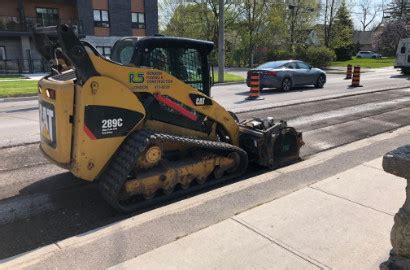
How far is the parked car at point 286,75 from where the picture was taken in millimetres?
18406

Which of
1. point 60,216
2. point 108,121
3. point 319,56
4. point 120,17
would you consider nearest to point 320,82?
point 108,121

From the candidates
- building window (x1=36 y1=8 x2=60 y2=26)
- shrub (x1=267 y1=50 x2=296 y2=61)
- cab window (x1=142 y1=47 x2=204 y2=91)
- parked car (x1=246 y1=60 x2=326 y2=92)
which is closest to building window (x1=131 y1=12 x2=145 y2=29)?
building window (x1=36 y1=8 x2=60 y2=26)

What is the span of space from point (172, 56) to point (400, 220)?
143 inches

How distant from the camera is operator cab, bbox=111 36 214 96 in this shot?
16.8ft

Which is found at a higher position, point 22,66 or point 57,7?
point 57,7

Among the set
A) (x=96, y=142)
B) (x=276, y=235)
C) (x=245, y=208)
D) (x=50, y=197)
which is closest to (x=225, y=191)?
(x=245, y=208)

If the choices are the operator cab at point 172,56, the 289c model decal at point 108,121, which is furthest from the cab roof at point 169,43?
the 289c model decal at point 108,121

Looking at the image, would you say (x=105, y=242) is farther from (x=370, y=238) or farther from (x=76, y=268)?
(x=370, y=238)

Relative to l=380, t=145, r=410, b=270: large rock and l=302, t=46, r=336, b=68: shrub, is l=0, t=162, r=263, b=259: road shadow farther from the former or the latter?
l=302, t=46, r=336, b=68: shrub

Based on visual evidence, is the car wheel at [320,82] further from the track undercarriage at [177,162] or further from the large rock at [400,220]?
the large rock at [400,220]

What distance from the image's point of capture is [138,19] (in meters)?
39.3

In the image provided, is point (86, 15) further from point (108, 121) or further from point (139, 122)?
point (108, 121)

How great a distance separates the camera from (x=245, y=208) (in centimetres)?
441

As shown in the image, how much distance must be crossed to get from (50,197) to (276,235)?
3181 mm
